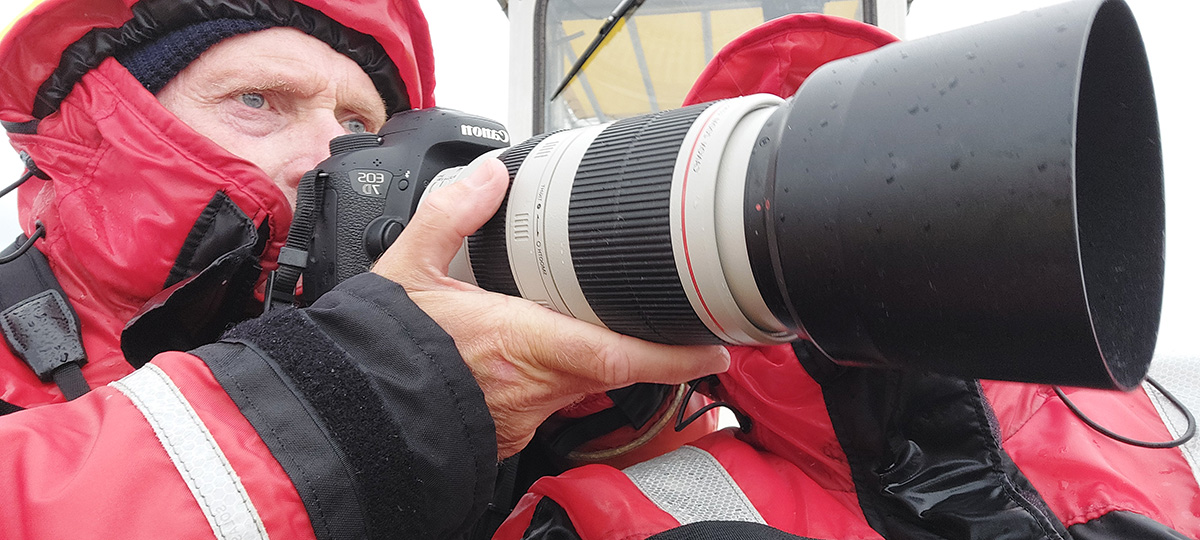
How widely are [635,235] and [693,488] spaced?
0.24 metres

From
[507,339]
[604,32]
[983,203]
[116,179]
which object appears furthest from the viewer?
[604,32]

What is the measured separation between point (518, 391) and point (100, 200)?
0.64 meters

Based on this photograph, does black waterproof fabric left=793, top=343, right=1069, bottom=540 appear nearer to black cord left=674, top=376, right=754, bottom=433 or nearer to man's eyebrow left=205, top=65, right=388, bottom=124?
black cord left=674, top=376, right=754, bottom=433

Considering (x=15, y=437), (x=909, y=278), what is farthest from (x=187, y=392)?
(x=909, y=278)

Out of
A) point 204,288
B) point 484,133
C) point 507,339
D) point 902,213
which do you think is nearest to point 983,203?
point 902,213

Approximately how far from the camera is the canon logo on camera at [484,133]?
0.79m

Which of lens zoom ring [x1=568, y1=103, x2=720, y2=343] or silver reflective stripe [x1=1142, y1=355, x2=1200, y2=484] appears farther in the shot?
silver reflective stripe [x1=1142, y1=355, x2=1200, y2=484]

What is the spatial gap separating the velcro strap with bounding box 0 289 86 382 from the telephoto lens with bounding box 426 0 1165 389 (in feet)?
1.91

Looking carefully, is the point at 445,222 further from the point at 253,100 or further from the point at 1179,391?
the point at 1179,391

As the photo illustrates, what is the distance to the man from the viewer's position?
44 centimetres

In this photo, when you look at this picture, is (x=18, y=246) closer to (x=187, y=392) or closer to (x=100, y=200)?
(x=100, y=200)

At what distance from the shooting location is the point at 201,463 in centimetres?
43

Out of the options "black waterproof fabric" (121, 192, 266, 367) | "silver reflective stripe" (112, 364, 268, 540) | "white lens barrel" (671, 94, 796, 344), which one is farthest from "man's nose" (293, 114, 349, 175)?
"white lens barrel" (671, 94, 796, 344)

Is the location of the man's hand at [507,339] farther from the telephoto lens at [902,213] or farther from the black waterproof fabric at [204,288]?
the black waterproof fabric at [204,288]
